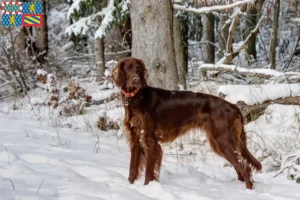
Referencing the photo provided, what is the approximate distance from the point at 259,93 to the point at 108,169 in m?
2.32

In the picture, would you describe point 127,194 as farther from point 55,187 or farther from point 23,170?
point 23,170

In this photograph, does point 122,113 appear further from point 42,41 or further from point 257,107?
point 42,41

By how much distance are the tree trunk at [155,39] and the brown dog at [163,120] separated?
1.61 m

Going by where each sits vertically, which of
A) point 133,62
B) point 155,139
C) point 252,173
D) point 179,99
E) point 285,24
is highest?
point 285,24

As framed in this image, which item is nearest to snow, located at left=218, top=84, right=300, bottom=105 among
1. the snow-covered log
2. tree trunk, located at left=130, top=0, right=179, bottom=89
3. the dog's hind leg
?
the snow-covered log

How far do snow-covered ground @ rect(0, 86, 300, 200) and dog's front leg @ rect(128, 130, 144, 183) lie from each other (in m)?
0.07

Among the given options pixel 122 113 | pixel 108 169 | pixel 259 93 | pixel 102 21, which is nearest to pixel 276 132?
pixel 259 93

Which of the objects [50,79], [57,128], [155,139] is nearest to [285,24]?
[50,79]

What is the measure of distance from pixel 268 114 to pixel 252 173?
4.44 ft

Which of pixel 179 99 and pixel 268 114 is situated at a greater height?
pixel 179 99

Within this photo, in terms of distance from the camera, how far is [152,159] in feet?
12.4

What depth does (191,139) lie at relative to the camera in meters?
5.23

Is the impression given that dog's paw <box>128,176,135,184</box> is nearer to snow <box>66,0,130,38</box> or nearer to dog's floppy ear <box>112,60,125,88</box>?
dog's floppy ear <box>112,60,125,88</box>

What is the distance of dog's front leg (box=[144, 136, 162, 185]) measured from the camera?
3.74 metres
